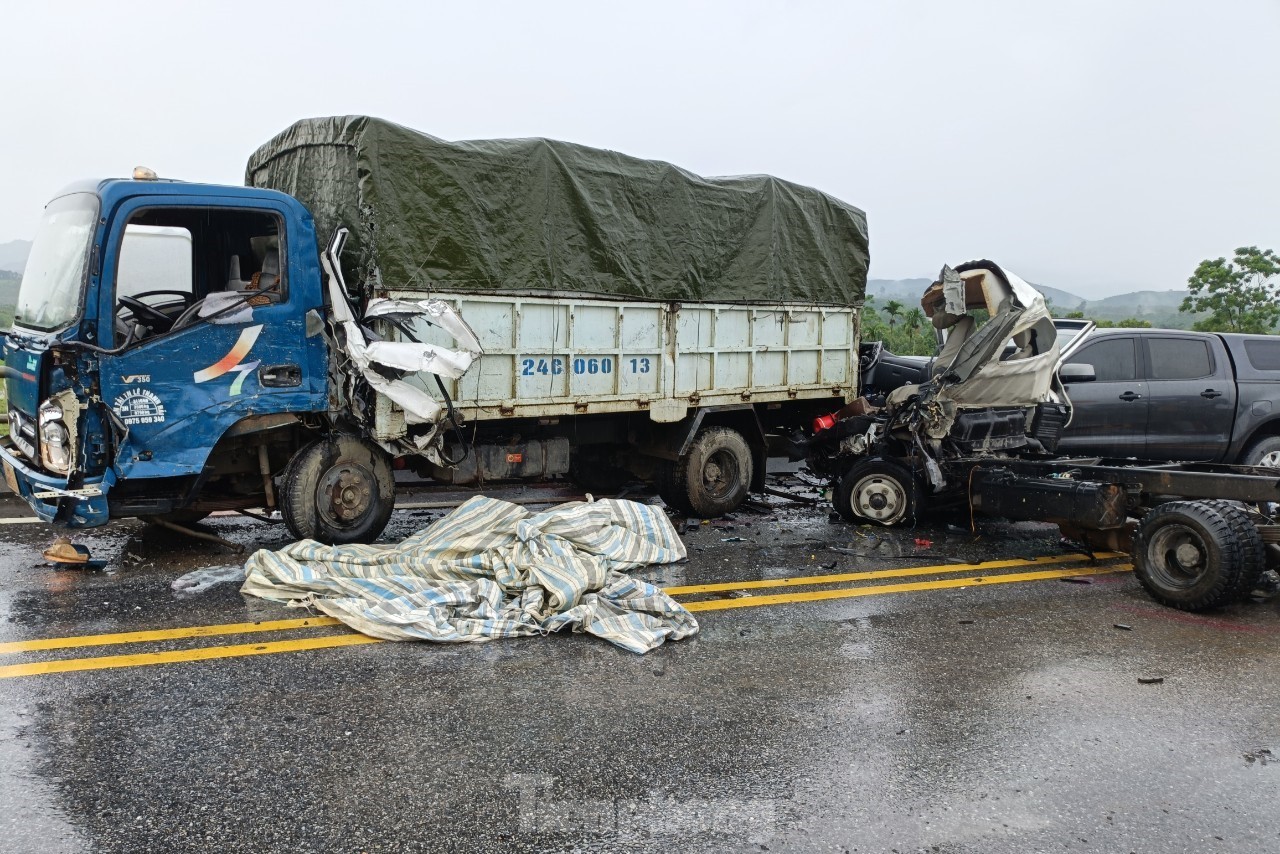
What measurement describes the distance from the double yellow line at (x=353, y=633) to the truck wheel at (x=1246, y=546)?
117 centimetres

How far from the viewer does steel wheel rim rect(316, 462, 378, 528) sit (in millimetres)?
6543

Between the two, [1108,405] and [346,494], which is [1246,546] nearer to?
[1108,405]

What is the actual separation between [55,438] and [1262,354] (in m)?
10.9

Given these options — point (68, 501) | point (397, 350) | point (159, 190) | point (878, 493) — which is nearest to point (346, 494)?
point (397, 350)

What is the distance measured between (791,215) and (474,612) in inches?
209

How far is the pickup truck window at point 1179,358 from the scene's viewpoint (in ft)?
31.2

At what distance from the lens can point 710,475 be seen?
8.60m

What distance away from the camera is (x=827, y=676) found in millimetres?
4551

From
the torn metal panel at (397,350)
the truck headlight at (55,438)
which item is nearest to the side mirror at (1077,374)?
the torn metal panel at (397,350)

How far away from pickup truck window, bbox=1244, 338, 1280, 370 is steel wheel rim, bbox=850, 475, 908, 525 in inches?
185

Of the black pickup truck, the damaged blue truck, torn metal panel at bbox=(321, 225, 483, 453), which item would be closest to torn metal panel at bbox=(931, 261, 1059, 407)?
the damaged blue truck

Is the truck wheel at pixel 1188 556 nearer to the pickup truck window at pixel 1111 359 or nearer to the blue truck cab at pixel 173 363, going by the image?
the pickup truck window at pixel 1111 359

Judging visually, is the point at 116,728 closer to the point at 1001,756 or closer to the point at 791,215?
the point at 1001,756

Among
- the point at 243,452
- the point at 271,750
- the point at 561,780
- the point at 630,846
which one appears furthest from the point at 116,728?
the point at 243,452
